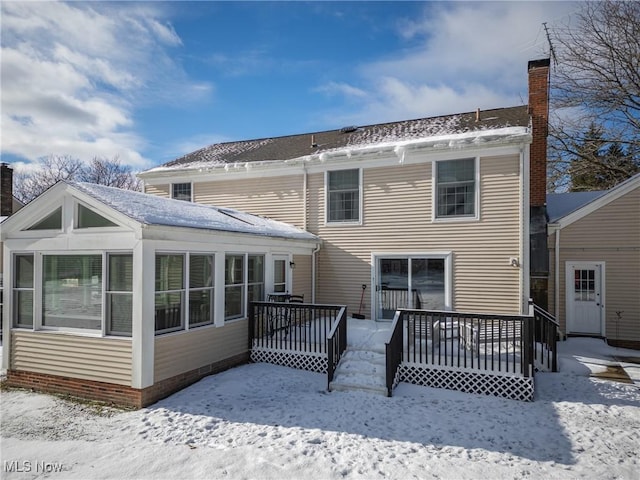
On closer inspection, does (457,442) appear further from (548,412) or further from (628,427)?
(628,427)

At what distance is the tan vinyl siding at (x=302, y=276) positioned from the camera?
10561mm

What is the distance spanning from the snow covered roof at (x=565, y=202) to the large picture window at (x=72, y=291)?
1189cm

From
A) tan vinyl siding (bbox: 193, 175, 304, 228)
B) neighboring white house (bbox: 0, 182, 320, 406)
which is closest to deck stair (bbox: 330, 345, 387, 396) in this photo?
neighboring white house (bbox: 0, 182, 320, 406)

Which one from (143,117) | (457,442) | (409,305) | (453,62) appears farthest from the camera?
(143,117)

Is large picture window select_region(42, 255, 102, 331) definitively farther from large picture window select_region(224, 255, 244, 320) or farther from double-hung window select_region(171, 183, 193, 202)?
double-hung window select_region(171, 183, 193, 202)

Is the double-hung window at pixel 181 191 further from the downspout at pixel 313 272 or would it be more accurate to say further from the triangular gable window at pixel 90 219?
the triangular gable window at pixel 90 219

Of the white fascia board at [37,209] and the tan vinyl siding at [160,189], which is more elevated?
the tan vinyl siding at [160,189]

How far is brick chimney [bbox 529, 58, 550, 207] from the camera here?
1057cm

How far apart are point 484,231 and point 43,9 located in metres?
11.3

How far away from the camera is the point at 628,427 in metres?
5.61

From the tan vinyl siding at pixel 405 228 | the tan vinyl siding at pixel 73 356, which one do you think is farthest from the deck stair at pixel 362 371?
the tan vinyl siding at pixel 73 356

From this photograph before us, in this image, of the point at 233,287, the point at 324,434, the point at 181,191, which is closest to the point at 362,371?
the point at 324,434

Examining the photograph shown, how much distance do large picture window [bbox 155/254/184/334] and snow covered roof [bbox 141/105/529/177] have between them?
650 cm

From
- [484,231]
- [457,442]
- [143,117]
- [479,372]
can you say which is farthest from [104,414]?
[143,117]
